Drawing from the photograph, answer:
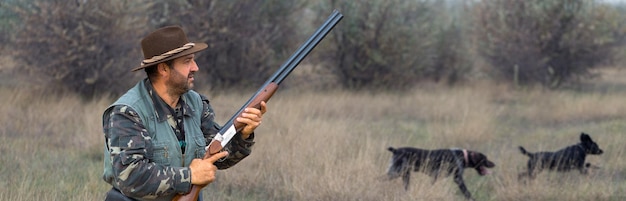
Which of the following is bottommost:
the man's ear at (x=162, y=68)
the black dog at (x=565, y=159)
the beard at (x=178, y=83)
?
the black dog at (x=565, y=159)

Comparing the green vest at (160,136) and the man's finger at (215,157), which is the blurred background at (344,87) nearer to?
the green vest at (160,136)

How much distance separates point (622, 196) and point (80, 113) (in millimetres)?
7146

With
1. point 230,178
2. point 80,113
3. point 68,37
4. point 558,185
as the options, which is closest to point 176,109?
point 230,178

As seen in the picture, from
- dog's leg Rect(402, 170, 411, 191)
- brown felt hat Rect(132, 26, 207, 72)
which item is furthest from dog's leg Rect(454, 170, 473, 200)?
brown felt hat Rect(132, 26, 207, 72)

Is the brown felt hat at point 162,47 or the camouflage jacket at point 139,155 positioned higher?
the brown felt hat at point 162,47

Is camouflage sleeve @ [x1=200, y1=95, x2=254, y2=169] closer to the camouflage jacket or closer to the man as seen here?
the man

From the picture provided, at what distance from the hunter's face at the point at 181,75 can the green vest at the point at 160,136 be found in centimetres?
12

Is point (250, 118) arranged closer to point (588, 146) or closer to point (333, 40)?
point (588, 146)

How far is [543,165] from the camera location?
24.9 feet

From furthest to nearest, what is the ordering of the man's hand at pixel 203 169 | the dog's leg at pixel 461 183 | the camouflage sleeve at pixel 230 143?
the dog's leg at pixel 461 183, the camouflage sleeve at pixel 230 143, the man's hand at pixel 203 169

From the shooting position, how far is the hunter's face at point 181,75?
317cm

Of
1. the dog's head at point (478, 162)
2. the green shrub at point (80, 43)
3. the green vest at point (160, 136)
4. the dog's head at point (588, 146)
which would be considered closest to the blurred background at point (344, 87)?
the green shrub at point (80, 43)

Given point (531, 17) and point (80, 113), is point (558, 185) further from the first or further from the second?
point (531, 17)

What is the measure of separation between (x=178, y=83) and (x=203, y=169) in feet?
1.27
